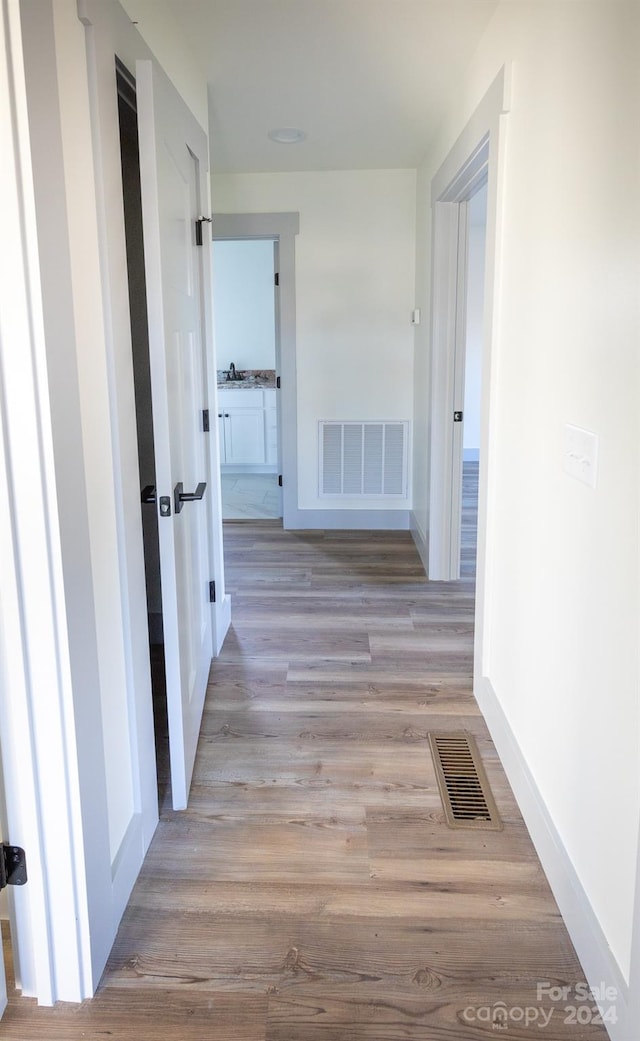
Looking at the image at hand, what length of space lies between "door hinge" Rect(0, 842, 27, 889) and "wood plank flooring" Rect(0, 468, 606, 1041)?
282 millimetres

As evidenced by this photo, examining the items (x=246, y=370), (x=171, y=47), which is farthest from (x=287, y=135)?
(x=246, y=370)

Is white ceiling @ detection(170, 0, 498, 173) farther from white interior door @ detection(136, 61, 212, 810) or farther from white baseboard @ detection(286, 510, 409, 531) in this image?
white baseboard @ detection(286, 510, 409, 531)

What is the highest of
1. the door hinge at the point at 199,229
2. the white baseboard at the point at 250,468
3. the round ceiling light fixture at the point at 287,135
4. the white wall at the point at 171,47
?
the round ceiling light fixture at the point at 287,135

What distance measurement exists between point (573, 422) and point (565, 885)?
3.48 feet

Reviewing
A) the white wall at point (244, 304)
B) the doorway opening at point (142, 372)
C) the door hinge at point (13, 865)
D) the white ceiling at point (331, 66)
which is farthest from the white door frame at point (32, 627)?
the white wall at point (244, 304)

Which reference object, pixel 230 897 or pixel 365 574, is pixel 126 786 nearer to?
pixel 230 897

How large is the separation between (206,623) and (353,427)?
2.64m

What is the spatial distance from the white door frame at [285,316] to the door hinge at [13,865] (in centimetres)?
388

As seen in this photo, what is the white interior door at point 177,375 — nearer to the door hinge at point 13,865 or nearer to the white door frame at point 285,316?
the door hinge at point 13,865

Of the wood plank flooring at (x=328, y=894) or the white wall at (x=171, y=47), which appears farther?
the white wall at (x=171, y=47)

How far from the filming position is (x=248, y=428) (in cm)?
705

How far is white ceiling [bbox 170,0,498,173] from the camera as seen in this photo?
2.41m

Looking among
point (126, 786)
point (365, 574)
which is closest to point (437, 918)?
point (126, 786)

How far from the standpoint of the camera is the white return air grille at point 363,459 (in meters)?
5.12
